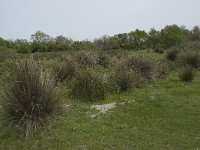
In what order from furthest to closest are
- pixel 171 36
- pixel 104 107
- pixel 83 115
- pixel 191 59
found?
1. pixel 171 36
2. pixel 191 59
3. pixel 104 107
4. pixel 83 115

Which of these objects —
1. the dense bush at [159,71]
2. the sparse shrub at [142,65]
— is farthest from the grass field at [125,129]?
the dense bush at [159,71]

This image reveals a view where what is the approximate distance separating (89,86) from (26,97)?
4216mm

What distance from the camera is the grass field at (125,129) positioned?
275 inches

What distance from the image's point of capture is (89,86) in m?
11.8

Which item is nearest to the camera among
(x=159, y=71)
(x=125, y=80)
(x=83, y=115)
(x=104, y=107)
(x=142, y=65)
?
(x=83, y=115)

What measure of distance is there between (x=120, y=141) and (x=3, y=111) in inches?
115

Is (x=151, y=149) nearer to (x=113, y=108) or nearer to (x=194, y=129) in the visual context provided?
(x=194, y=129)

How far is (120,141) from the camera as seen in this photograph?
714cm

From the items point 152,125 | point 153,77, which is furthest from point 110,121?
point 153,77

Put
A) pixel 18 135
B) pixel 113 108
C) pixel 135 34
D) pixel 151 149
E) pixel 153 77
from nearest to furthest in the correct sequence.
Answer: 1. pixel 151 149
2. pixel 18 135
3. pixel 113 108
4. pixel 153 77
5. pixel 135 34

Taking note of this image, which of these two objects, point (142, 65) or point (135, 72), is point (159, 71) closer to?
point (142, 65)

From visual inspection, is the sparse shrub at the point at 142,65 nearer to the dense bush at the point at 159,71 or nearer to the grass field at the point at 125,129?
the dense bush at the point at 159,71

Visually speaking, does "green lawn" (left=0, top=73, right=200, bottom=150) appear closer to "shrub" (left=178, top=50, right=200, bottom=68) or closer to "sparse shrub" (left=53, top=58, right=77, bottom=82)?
"sparse shrub" (left=53, top=58, right=77, bottom=82)

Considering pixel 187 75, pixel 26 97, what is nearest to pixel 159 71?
pixel 187 75
